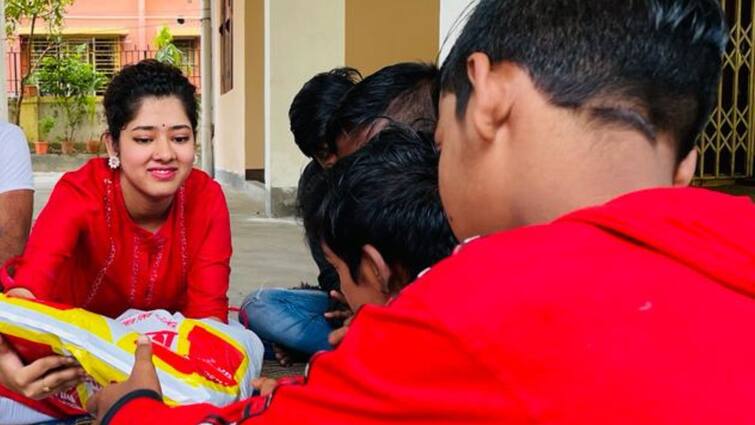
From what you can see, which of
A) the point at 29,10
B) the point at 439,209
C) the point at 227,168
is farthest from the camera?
the point at 29,10

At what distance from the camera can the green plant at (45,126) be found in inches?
599

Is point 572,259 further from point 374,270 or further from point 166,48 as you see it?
point 166,48

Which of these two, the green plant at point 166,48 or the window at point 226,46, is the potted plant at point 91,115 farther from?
the window at point 226,46

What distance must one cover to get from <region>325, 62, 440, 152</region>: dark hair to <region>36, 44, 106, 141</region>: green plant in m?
14.4

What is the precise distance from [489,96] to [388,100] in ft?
4.12

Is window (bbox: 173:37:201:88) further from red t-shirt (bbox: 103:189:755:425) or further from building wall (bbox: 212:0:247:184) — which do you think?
red t-shirt (bbox: 103:189:755:425)

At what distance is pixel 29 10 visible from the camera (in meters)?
13.2

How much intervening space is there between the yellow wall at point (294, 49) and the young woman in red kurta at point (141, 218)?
3833 millimetres

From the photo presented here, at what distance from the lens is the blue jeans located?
233cm

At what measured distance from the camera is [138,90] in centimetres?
211

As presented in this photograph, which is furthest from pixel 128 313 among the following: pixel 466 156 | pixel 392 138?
pixel 466 156

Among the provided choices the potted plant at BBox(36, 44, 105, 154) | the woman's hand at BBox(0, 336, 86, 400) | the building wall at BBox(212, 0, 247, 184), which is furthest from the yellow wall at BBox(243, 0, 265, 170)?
the potted plant at BBox(36, 44, 105, 154)

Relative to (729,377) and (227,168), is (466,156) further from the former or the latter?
(227,168)

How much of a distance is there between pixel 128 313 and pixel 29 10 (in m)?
12.6
